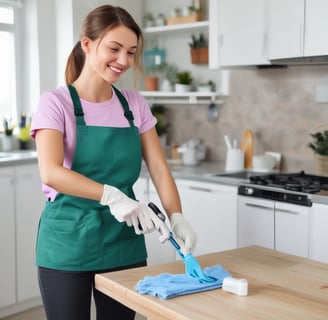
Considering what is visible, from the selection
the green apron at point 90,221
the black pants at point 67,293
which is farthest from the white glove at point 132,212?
the black pants at point 67,293

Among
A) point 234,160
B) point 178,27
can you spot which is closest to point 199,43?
point 178,27

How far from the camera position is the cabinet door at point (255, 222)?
3233 millimetres

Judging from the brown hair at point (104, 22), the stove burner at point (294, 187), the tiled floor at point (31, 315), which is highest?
the brown hair at point (104, 22)

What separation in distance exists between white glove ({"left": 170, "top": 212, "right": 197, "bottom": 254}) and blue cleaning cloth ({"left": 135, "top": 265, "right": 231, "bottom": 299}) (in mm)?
158

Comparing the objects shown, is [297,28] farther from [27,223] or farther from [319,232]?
[27,223]

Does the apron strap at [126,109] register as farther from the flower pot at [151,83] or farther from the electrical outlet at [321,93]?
the flower pot at [151,83]

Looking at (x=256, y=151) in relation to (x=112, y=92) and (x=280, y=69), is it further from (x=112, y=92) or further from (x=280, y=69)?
(x=112, y=92)

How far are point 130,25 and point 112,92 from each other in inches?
9.8

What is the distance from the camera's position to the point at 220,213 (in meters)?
3.53

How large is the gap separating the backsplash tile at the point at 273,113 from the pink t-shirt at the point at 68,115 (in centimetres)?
199

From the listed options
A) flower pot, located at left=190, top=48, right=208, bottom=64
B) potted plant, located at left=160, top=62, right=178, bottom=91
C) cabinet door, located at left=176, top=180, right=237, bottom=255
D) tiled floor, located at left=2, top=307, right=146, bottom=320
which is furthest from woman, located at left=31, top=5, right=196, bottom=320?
potted plant, located at left=160, top=62, right=178, bottom=91

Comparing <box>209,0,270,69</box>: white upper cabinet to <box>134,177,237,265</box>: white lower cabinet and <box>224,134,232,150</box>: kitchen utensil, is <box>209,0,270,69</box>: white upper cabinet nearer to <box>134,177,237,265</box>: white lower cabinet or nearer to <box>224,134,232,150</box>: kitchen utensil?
<box>224,134,232,150</box>: kitchen utensil

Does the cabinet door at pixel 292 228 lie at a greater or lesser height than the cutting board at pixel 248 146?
lesser

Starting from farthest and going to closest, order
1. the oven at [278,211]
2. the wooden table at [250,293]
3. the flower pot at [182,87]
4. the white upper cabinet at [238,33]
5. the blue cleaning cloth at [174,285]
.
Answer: the flower pot at [182,87] → the white upper cabinet at [238,33] → the oven at [278,211] → the blue cleaning cloth at [174,285] → the wooden table at [250,293]
